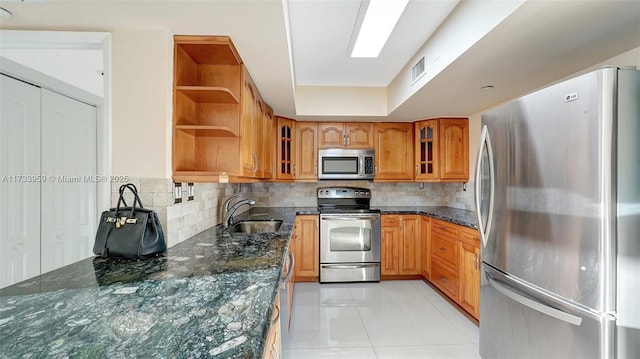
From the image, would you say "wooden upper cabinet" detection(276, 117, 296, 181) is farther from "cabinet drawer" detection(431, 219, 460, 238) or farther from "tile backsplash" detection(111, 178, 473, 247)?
"cabinet drawer" detection(431, 219, 460, 238)

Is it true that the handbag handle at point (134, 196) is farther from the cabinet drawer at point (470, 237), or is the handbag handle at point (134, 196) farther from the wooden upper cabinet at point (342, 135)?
the wooden upper cabinet at point (342, 135)

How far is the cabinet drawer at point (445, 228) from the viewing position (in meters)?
2.75

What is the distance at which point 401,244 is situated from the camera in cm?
356

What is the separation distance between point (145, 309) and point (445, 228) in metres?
2.82

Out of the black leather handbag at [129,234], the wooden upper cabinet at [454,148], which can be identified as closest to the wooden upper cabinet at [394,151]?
the wooden upper cabinet at [454,148]

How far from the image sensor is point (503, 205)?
61.4 inches

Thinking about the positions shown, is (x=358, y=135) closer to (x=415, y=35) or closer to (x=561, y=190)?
(x=415, y=35)

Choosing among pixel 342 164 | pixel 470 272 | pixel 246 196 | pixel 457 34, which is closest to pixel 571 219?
pixel 457 34

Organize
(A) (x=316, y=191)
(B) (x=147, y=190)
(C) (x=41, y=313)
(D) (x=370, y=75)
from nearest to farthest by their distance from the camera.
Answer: (C) (x=41, y=313) → (B) (x=147, y=190) → (D) (x=370, y=75) → (A) (x=316, y=191)

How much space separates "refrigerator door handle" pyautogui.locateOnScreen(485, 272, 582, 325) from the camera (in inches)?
46.8

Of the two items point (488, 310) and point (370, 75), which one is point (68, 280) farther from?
point (370, 75)

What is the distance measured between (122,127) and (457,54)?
2026mm

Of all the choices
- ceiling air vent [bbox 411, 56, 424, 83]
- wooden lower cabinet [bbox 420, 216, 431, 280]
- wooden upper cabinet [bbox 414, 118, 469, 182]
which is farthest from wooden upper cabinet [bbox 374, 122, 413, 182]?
ceiling air vent [bbox 411, 56, 424, 83]

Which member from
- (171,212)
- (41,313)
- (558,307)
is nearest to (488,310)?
(558,307)
